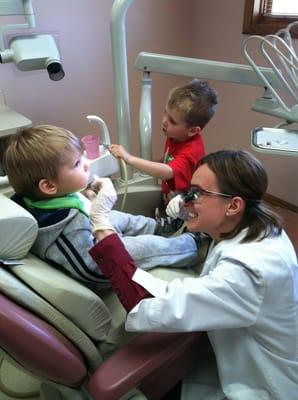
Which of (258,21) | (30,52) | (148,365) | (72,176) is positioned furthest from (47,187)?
(258,21)

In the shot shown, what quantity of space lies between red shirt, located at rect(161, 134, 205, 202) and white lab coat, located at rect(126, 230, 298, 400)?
1.84 feet

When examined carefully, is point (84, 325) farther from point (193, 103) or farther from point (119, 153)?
point (193, 103)

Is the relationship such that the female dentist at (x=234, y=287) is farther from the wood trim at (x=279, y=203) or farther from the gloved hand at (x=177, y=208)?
the wood trim at (x=279, y=203)

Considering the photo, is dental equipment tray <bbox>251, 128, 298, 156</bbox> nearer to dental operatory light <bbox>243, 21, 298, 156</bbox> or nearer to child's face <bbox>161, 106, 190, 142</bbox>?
dental operatory light <bbox>243, 21, 298, 156</bbox>

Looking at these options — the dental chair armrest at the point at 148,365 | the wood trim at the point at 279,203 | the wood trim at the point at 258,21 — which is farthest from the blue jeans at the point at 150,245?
the wood trim at the point at 258,21

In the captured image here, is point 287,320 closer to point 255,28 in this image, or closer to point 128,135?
point 128,135

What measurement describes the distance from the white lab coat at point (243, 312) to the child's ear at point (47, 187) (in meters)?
0.32

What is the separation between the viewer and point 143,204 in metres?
1.70

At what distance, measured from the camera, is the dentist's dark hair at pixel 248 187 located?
A: 0.96 meters

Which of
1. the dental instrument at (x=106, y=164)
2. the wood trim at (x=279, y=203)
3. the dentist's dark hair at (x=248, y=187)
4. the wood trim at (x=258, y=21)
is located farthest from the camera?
the wood trim at (x=279, y=203)

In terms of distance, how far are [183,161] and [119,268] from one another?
0.70 metres

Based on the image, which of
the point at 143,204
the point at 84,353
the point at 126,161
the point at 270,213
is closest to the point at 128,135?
the point at 126,161

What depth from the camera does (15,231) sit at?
0.89 m

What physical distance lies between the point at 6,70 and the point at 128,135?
2.98ft
